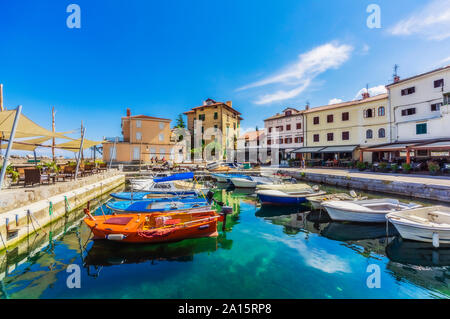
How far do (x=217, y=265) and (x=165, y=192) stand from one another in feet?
25.8

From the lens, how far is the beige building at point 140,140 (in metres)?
32.3

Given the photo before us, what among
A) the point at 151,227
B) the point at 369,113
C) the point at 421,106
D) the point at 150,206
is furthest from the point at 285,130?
the point at 151,227

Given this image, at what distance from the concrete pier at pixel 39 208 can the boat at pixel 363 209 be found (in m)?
12.9

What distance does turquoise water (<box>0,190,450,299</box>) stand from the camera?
495 cm

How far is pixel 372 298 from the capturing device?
477 centimetres

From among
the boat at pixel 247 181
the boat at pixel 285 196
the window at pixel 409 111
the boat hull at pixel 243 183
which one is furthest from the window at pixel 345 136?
the boat at pixel 285 196

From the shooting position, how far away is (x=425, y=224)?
689cm

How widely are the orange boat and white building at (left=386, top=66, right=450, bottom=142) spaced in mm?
25565

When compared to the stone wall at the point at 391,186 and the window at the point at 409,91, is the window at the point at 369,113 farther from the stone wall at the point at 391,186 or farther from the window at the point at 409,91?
the stone wall at the point at 391,186

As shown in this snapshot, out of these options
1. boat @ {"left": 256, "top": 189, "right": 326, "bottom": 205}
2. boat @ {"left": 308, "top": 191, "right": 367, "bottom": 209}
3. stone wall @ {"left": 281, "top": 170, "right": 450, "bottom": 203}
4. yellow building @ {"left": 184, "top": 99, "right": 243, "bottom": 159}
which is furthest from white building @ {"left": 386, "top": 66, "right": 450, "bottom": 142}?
yellow building @ {"left": 184, "top": 99, "right": 243, "bottom": 159}

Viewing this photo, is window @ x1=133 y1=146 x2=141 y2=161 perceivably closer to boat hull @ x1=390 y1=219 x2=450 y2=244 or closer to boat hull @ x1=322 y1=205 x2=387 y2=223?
boat hull @ x1=322 y1=205 x2=387 y2=223

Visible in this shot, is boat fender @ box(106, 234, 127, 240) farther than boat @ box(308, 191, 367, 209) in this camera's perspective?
No
